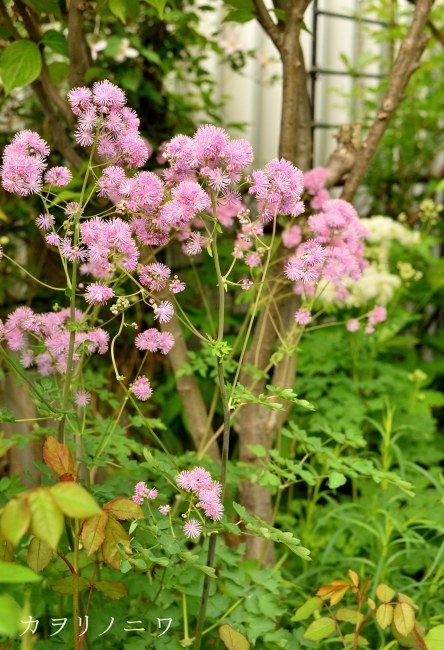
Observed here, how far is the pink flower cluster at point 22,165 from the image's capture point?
105 centimetres

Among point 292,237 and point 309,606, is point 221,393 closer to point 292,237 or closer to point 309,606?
point 309,606

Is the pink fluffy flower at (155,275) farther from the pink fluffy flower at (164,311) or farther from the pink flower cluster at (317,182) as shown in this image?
the pink flower cluster at (317,182)

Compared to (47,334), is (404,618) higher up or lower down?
lower down

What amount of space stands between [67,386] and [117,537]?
23 centimetres

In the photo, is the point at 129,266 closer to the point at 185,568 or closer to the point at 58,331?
the point at 58,331

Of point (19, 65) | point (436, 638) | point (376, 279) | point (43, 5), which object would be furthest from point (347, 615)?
point (376, 279)

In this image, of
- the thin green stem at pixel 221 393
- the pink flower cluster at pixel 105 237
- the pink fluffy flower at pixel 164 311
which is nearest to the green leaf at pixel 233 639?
the thin green stem at pixel 221 393

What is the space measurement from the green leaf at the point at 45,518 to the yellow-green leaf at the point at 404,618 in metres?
0.65

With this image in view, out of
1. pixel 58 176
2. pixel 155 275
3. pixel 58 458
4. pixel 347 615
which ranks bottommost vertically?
Result: pixel 347 615

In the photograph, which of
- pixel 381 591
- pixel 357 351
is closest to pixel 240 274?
pixel 357 351

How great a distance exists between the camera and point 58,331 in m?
1.28

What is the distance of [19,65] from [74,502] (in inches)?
41.5

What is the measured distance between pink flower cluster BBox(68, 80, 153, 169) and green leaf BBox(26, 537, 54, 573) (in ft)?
1.76

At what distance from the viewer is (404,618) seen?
46.3 inches
